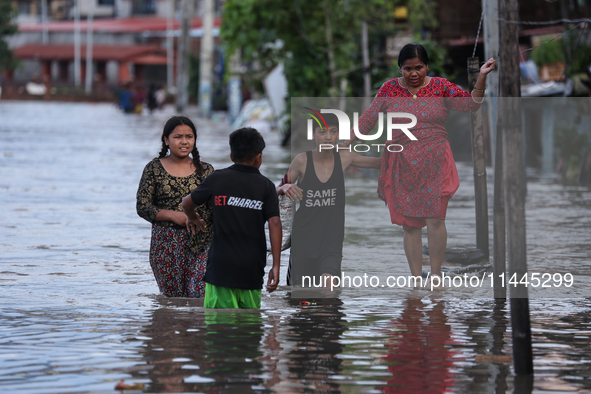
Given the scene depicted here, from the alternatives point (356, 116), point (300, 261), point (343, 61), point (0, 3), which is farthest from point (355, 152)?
point (0, 3)

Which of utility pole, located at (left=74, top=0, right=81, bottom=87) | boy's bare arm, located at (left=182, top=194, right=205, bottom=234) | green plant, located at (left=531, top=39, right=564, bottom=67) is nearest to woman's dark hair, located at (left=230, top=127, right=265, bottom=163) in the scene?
boy's bare arm, located at (left=182, top=194, right=205, bottom=234)

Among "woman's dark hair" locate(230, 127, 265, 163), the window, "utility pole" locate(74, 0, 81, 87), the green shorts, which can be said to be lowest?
the green shorts

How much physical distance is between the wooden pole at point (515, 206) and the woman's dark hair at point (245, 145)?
134 cm

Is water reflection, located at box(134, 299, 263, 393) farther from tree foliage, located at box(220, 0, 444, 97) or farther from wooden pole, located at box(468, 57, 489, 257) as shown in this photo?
tree foliage, located at box(220, 0, 444, 97)

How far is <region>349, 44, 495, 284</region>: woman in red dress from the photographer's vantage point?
6.15 metres

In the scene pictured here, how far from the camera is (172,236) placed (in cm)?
611

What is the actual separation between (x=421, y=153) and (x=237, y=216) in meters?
1.41

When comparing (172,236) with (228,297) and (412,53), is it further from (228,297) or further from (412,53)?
(412,53)

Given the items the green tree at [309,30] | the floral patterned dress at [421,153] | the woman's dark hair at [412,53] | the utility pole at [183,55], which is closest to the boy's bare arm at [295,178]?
the floral patterned dress at [421,153]

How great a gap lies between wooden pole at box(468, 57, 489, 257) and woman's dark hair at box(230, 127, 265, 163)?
2.10 metres

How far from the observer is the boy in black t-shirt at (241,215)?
212 inches

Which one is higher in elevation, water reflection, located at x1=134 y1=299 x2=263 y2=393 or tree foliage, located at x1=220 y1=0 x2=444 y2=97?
tree foliage, located at x1=220 y1=0 x2=444 y2=97

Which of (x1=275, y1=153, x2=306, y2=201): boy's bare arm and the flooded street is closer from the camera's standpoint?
the flooded street

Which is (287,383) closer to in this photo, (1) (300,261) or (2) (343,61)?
(1) (300,261)
